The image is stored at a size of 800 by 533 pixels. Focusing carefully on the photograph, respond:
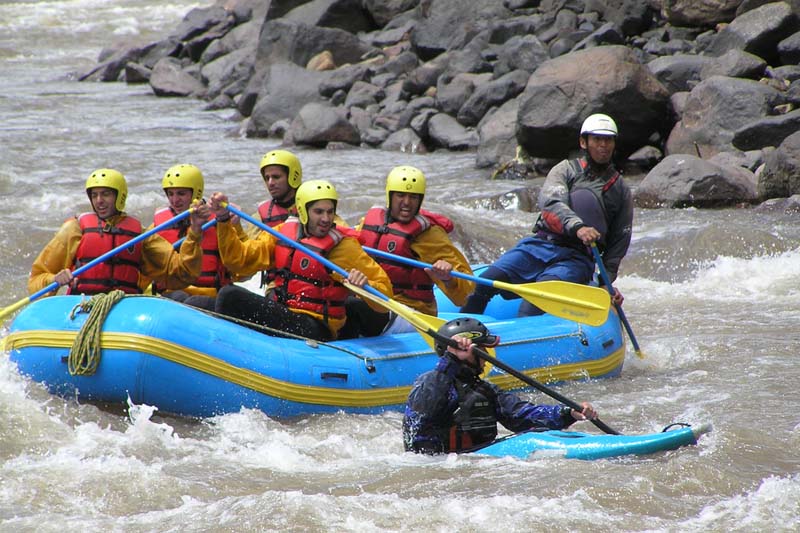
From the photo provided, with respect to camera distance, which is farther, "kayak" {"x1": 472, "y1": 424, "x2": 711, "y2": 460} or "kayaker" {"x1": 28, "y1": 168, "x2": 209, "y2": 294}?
"kayaker" {"x1": 28, "y1": 168, "x2": 209, "y2": 294}

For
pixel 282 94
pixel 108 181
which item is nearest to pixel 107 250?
pixel 108 181

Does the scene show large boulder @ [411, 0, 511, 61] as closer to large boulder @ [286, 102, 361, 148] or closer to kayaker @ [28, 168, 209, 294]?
large boulder @ [286, 102, 361, 148]

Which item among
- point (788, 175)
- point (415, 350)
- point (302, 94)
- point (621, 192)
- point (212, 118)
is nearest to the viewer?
point (415, 350)

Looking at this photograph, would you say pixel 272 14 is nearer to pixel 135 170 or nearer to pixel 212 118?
pixel 212 118

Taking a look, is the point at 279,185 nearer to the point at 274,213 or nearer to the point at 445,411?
the point at 274,213

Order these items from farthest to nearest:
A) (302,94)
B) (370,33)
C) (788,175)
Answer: (370,33), (302,94), (788,175)

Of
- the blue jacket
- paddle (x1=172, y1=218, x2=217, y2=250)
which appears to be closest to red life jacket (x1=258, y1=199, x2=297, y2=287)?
paddle (x1=172, y1=218, x2=217, y2=250)

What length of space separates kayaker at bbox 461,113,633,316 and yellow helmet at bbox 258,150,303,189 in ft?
4.58

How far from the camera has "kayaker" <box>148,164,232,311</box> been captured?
21.0 ft

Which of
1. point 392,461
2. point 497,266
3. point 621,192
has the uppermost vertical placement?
point 621,192

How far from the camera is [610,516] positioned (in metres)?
4.47

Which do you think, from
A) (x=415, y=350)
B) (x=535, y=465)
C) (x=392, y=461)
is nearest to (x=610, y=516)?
(x=535, y=465)

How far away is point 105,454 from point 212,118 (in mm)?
15295

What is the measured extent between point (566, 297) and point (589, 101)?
714 centimetres
